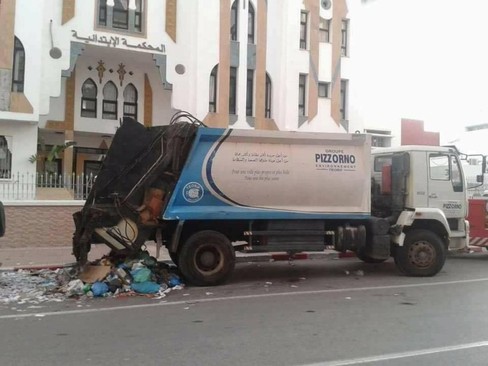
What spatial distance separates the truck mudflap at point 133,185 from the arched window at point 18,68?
10.2 meters

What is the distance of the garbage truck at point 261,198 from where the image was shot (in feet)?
31.4

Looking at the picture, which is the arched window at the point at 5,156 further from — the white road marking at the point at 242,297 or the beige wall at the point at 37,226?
the white road marking at the point at 242,297

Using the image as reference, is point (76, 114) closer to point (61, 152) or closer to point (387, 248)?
point (61, 152)

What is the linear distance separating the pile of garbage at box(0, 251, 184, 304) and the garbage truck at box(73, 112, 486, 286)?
29 cm

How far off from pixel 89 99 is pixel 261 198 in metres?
14.2

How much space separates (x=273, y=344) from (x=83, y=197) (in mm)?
10463

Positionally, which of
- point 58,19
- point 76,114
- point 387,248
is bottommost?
point 387,248

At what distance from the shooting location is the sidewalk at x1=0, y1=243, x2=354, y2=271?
1121cm

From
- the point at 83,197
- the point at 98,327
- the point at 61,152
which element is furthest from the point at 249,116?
the point at 98,327

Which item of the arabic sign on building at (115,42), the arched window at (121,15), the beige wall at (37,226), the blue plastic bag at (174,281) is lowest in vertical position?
the blue plastic bag at (174,281)

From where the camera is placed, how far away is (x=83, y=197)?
15.1m

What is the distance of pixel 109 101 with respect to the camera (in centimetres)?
2241

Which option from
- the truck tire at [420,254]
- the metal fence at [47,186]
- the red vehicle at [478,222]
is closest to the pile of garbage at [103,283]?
the truck tire at [420,254]

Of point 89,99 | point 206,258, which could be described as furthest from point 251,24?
point 206,258
